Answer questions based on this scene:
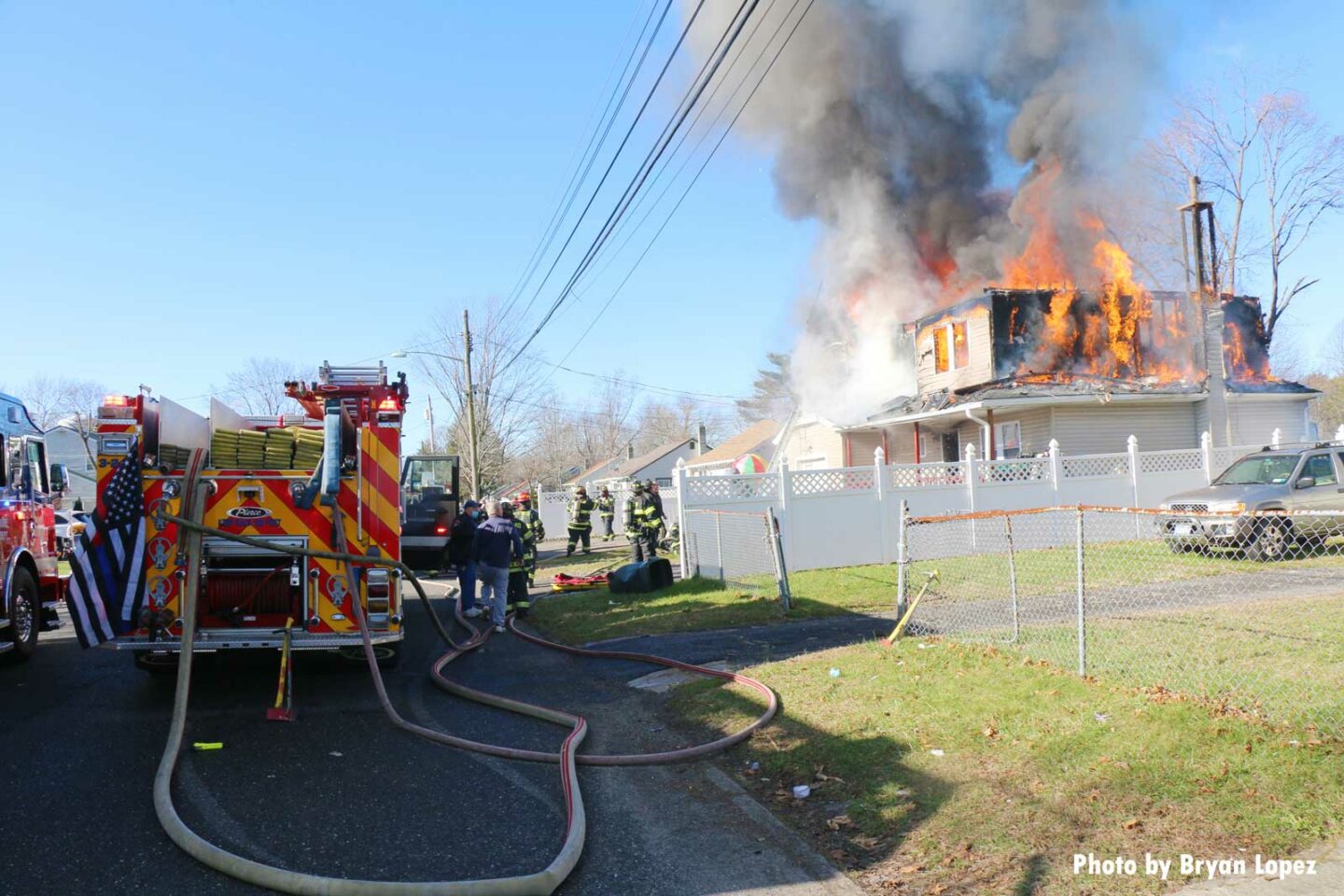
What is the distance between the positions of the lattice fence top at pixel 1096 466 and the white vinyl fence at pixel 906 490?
0.06 ft

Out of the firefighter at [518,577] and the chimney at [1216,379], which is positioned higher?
the chimney at [1216,379]

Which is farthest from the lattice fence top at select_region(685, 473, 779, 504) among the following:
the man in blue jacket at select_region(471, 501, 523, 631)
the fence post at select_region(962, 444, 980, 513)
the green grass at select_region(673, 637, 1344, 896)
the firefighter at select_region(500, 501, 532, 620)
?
the green grass at select_region(673, 637, 1344, 896)

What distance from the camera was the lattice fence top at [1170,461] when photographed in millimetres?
16844

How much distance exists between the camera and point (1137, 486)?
16609mm

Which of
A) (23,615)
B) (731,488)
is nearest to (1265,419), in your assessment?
(731,488)

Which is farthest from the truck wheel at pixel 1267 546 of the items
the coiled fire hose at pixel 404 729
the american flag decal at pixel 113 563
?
the american flag decal at pixel 113 563

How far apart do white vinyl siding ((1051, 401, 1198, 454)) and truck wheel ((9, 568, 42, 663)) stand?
1770cm

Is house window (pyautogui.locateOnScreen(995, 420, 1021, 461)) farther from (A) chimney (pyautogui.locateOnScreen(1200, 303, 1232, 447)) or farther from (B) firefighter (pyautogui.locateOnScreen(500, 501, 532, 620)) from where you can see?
(B) firefighter (pyautogui.locateOnScreen(500, 501, 532, 620))

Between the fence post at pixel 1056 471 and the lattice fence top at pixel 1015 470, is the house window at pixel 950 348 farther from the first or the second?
the lattice fence top at pixel 1015 470

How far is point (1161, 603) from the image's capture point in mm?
8945

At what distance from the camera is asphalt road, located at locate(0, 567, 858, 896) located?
12.3 ft

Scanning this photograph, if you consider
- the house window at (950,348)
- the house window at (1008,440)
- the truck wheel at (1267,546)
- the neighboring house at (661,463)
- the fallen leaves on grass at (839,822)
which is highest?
the house window at (950,348)

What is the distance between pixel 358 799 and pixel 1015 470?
44.7 feet

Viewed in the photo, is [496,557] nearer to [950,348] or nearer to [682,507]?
[682,507]
